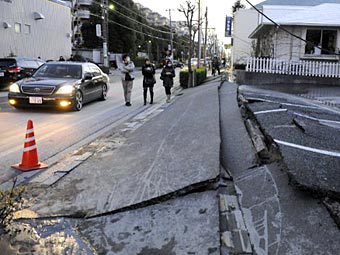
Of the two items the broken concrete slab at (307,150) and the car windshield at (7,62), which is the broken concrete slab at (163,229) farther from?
the car windshield at (7,62)

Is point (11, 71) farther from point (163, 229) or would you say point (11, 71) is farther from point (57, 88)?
point (163, 229)

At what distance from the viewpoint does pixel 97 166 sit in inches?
240

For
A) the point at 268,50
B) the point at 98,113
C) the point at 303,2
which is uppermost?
the point at 303,2

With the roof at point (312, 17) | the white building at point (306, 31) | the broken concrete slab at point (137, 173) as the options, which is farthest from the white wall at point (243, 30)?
the broken concrete slab at point (137, 173)

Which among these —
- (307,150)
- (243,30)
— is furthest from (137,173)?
(243,30)

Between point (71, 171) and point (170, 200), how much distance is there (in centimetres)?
204

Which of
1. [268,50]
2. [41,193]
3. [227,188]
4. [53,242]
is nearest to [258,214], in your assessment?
[227,188]

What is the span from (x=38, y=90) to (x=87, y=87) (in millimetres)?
2128

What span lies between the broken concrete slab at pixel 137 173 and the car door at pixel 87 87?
593cm

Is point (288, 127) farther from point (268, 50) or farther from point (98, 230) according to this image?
point (268, 50)

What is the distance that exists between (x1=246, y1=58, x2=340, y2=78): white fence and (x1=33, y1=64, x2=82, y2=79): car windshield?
10.5 m

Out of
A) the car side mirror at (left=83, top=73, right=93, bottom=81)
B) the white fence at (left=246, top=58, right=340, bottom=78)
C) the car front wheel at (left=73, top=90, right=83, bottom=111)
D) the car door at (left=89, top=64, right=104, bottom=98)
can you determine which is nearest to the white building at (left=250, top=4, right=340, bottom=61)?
the white fence at (left=246, top=58, right=340, bottom=78)

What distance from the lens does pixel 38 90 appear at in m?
11.8

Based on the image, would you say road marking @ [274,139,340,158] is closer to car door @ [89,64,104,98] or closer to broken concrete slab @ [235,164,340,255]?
broken concrete slab @ [235,164,340,255]
